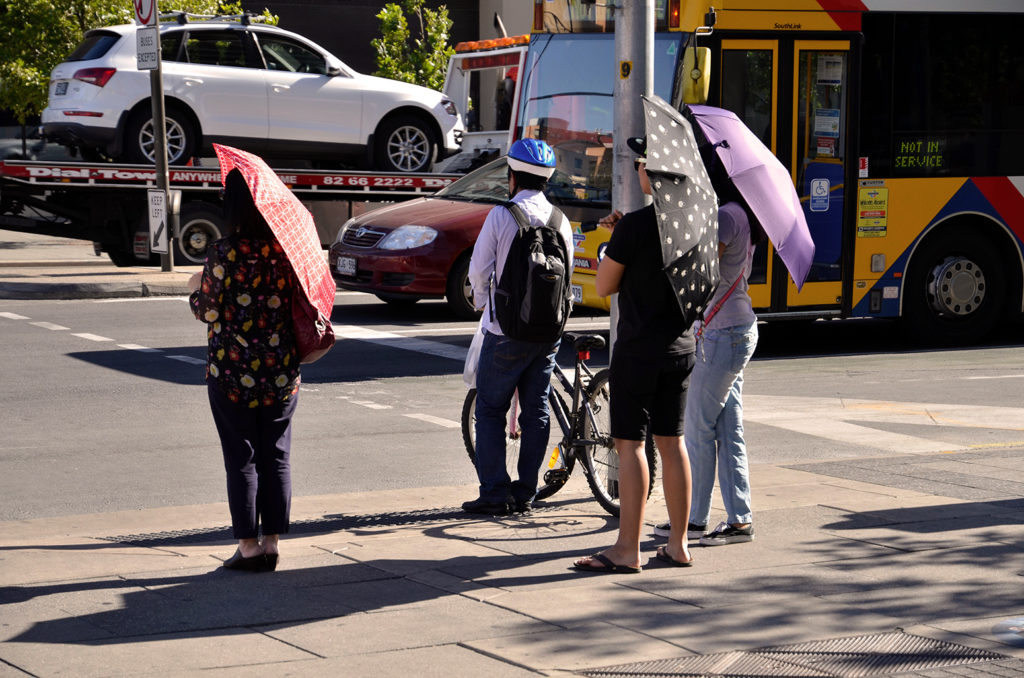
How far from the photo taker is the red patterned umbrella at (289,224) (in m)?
5.99

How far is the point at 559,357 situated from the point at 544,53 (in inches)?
121

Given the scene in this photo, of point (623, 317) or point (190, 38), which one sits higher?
point (190, 38)

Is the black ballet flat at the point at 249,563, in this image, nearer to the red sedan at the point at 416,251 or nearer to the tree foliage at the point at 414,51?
the red sedan at the point at 416,251

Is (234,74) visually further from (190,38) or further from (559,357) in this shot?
(559,357)

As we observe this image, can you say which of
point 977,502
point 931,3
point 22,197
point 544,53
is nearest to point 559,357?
point 544,53

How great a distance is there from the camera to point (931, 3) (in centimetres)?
1395

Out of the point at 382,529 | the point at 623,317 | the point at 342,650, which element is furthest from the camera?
the point at 382,529

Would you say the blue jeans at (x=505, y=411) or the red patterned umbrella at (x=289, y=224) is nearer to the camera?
the red patterned umbrella at (x=289, y=224)

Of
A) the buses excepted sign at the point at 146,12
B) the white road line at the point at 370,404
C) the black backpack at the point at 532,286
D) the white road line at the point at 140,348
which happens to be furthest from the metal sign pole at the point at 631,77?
the buses excepted sign at the point at 146,12

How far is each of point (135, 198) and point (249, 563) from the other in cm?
1306

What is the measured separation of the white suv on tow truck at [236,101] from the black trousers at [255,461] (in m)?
12.8

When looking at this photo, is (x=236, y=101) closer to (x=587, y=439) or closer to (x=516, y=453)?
(x=516, y=453)

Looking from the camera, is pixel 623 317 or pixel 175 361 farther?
pixel 175 361

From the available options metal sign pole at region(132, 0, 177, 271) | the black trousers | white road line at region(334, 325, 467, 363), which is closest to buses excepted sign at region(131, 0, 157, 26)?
metal sign pole at region(132, 0, 177, 271)
